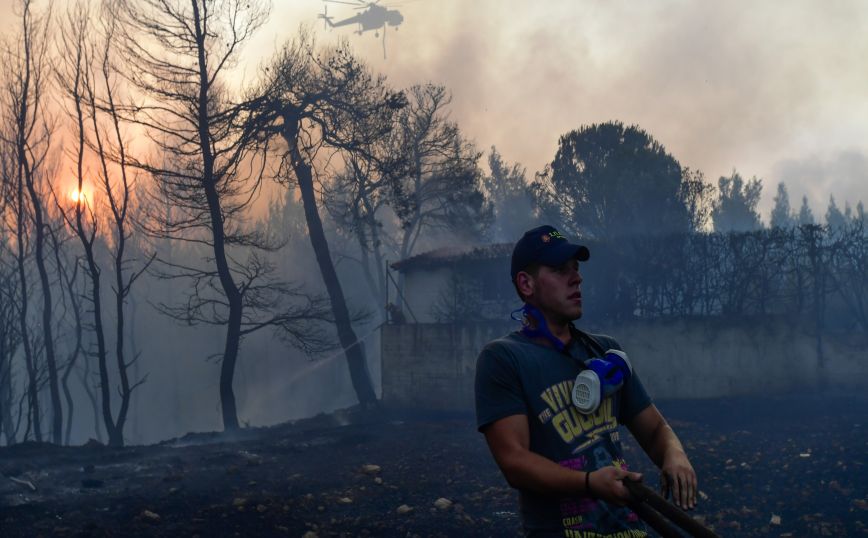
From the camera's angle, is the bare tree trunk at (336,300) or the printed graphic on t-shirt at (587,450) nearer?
the printed graphic on t-shirt at (587,450)

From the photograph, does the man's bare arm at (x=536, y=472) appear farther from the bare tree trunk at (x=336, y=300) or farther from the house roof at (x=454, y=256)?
the house roof at (x=454, y=256)

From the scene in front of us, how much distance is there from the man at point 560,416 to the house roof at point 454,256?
21.5 meters

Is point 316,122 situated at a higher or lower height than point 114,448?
higher

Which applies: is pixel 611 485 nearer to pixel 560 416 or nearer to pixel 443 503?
pixel 560 416

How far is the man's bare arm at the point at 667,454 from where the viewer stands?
2660 mm

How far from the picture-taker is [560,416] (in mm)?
2766

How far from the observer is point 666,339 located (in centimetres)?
1980

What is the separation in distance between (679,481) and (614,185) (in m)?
24.0

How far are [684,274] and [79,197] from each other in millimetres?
17475

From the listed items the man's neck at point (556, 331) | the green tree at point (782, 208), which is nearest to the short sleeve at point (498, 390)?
the man's neck at point (556, 331)

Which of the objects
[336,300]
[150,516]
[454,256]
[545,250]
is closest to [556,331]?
[545,250]

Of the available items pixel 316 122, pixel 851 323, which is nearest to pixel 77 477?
pixel 316 122

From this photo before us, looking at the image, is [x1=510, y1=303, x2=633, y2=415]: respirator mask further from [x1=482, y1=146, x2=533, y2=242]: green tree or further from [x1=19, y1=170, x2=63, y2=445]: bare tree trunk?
[x1=482, y1=146, x2=533, y2=242]: green tree

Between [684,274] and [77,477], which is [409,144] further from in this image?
[77,477]
